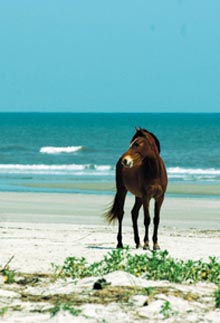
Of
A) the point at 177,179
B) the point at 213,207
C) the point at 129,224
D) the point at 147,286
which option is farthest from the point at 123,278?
the point at 177,179

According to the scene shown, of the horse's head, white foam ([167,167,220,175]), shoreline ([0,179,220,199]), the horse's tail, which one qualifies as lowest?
the horse's tail

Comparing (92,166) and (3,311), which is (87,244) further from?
(92,166)

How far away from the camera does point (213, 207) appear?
21953 mm

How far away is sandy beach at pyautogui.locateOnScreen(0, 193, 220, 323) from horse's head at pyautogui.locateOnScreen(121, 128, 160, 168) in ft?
4.10

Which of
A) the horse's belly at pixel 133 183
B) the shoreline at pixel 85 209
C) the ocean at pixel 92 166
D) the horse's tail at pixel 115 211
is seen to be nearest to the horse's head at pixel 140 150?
the horse's belly at pixel 133 183

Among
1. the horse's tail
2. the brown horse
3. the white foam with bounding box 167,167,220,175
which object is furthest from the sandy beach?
the white foam with bounding box 167,167,220,175

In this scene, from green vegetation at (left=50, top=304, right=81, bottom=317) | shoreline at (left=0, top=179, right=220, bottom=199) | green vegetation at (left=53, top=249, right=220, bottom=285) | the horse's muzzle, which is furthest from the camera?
Result: shoreline at (left=0, top=179, right=220, bottom=199)

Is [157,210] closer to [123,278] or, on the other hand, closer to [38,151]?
[123,278]

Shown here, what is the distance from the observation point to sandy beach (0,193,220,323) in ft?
24.6

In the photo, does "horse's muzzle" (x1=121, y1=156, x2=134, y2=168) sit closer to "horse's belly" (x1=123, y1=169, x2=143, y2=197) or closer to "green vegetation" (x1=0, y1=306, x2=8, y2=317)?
"horse's belly" (x1=123, y1=169, x2=143, y2=197)

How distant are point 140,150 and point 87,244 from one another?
1.91 m

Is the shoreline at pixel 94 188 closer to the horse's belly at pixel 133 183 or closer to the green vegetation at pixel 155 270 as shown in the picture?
the horse's belly at pixel 133 183

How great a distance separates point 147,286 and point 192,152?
52184 millimetres

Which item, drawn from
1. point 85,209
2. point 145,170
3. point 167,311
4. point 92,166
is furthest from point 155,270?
point 92,166
